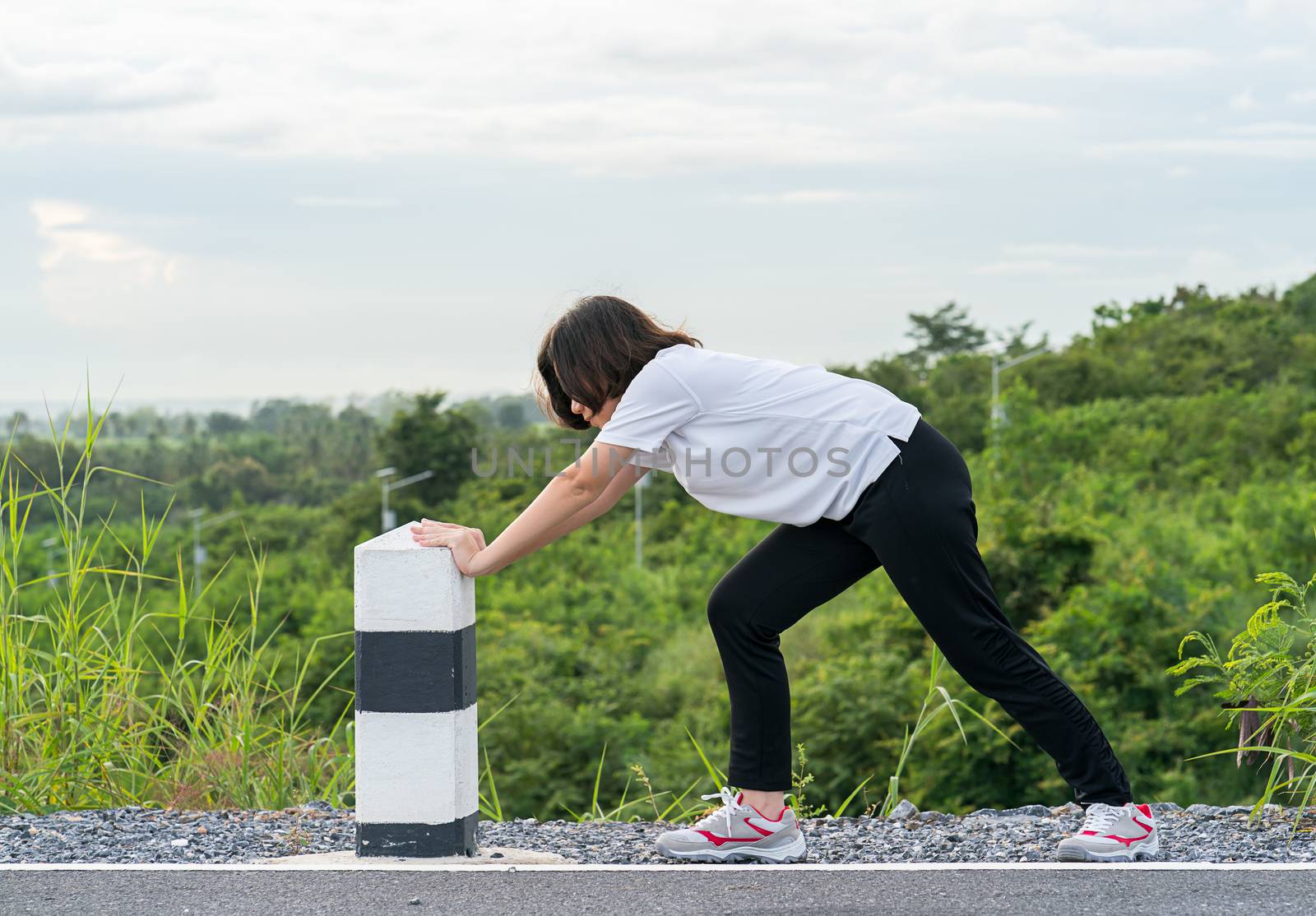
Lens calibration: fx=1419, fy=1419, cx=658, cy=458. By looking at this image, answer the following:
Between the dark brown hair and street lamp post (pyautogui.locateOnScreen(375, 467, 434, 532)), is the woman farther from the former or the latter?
street lamp post (pyautogui.locateOnScreen(375, 467, 434, 532))

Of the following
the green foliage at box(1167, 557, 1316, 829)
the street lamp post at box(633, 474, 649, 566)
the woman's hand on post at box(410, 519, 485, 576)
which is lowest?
the street lamp post at box(633, 474, 649, 566)

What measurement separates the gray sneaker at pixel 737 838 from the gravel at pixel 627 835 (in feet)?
0.20

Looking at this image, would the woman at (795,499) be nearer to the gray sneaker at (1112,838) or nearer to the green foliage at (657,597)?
the gray sneaker at (1112,838)

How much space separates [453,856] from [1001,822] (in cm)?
157

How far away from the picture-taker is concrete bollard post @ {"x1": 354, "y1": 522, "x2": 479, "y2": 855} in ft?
11.5

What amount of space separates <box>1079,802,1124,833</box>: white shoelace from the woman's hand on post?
5.34 feet

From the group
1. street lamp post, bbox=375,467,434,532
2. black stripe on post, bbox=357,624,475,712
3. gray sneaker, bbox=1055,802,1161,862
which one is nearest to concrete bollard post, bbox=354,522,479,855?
black stripe on post, bbox=357,624,475,712

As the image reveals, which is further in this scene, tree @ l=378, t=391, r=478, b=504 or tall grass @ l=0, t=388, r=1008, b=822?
tree @ l=378, t=391, r=478, b=504

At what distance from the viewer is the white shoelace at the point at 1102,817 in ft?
11.5

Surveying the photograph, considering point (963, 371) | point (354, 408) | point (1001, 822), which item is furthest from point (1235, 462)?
point (1001, 822)

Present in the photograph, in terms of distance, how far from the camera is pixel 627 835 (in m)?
3.98

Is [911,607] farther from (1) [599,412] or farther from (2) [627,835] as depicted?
(2) [627,835]

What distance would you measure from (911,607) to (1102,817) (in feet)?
2.35

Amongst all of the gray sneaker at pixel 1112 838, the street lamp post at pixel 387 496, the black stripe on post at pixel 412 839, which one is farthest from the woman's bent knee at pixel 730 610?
the street lamp post at pixel 387 496
